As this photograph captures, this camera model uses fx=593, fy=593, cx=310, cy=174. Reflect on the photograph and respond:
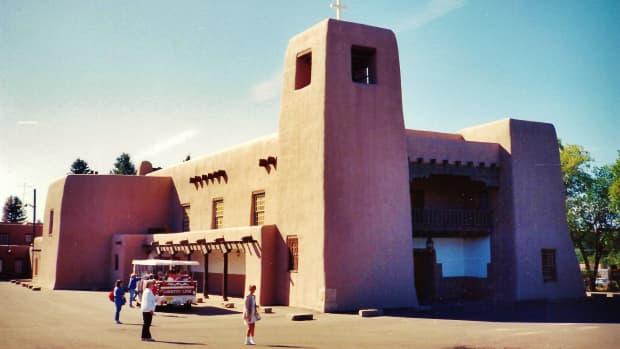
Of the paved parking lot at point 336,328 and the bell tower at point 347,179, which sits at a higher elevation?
the bell tower at point 347,179

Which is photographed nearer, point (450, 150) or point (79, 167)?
point (450, 150)

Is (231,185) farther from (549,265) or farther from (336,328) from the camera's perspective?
(549,265)

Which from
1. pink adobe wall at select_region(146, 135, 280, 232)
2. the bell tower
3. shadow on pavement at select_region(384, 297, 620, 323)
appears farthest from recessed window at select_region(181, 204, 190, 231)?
shadow on pavement at select_region(384, 297, 620, 323)

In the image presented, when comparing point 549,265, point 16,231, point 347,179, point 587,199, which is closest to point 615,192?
point 587,199

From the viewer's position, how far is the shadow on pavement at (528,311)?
63.1 feet

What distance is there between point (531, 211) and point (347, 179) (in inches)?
384

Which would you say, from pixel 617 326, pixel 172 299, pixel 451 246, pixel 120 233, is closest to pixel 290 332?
pixel 172 299

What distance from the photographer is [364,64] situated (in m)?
25.7

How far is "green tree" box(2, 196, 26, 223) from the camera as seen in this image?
90750 millimetres

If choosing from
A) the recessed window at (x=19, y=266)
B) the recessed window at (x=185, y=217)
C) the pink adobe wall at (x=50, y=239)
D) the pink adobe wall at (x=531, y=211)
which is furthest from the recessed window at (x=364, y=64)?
the recessed window at (x=19, y=266)

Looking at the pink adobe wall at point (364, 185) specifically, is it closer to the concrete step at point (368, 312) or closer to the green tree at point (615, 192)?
the concrete step at point (368, 312)

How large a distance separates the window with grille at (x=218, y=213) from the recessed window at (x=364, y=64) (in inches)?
438

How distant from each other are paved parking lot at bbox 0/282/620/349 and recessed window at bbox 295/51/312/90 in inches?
372

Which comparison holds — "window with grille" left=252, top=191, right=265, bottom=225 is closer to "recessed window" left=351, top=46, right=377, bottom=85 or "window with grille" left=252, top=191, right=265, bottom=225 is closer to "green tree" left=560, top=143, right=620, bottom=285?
"recessed window" left=351, top=46, right=377, bottom=85
